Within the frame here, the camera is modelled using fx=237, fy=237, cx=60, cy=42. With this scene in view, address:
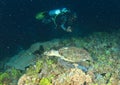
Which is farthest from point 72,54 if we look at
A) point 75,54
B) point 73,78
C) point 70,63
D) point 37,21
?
point 37,21

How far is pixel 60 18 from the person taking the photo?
12141mm

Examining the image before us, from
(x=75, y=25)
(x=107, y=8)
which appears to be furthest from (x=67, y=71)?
(x=107, y=8)

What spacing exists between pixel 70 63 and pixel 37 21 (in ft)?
16.1

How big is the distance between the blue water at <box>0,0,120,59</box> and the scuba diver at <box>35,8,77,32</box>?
32cm

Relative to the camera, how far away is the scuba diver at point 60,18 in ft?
39.5

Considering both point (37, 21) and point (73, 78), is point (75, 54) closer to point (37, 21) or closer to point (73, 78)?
point (73, 78)

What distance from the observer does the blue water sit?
1191cm

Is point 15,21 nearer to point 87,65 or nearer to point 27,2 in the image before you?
point 27,2

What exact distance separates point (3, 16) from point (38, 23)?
1864 mm

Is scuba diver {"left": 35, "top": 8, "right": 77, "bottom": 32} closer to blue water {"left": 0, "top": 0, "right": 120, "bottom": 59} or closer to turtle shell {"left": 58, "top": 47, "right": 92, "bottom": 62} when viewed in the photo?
blue water {"left": 0, "top": 0, "right": 120, "bottom": 59}

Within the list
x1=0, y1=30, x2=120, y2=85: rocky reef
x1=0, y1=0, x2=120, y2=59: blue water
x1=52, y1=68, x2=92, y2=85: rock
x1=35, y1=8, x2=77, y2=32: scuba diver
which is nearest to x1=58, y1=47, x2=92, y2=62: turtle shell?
x1=0, y1=30, x2=120, y2=85: rocky reef

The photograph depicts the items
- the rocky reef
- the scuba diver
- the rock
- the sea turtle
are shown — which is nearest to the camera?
the rock

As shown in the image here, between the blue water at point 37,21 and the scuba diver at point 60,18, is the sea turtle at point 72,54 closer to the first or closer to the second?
the blue water at point 37,21

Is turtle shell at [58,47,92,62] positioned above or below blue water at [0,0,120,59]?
below
